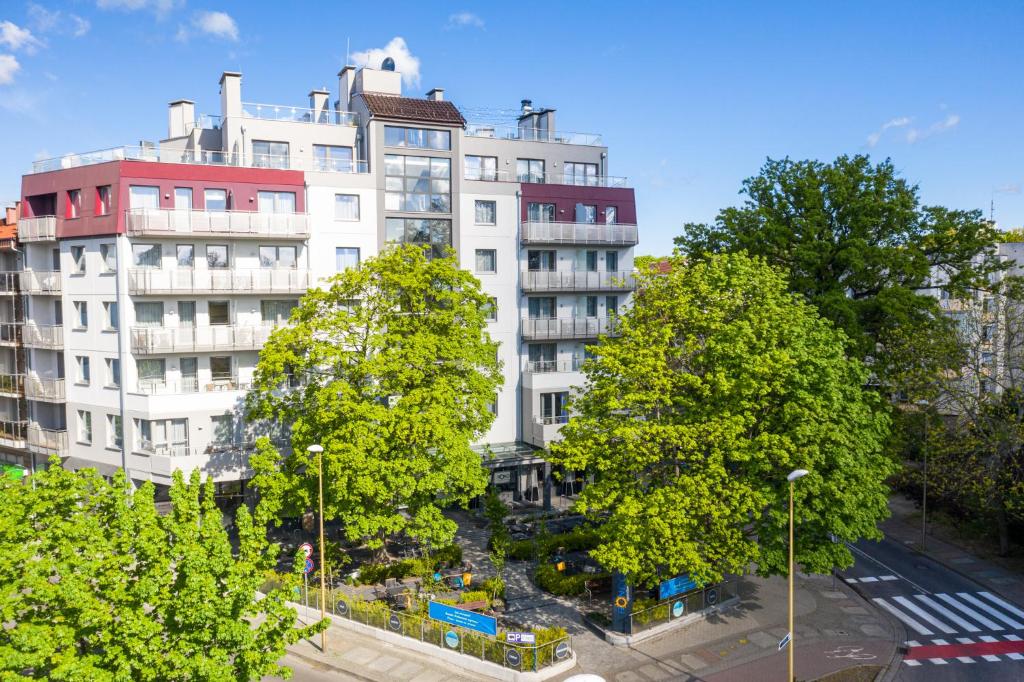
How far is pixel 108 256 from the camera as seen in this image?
42719 millimetres

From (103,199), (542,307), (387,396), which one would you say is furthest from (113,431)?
(542,307)

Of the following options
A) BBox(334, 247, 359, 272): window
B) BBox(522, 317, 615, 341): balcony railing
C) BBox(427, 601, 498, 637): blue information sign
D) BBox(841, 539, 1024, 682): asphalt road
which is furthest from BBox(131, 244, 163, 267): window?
BBox(841, 539, 1024, 682): asphalt road

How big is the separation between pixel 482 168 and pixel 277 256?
1384cm

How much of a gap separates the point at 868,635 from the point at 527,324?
2529 centimetres

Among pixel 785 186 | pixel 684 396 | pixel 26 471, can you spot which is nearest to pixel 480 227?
pixel 785 186

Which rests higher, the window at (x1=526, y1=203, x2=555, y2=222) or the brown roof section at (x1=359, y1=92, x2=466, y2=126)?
the brown roof section at (x1=359, y1=92, x2=466, y2=126)

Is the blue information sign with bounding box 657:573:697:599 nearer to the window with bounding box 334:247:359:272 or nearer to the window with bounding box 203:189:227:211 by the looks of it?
the window with bounding box 334:247:359:272

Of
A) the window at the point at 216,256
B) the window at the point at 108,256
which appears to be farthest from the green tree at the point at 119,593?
the window at the point at 216,256

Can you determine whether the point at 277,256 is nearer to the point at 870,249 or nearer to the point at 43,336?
the point at 43,336

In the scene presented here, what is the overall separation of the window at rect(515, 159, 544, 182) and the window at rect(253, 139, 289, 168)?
14206 millimetres

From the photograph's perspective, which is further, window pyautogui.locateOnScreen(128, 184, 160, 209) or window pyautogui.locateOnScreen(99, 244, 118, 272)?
window pyautogui.locateOnScreen(99, 244, 118, 272)

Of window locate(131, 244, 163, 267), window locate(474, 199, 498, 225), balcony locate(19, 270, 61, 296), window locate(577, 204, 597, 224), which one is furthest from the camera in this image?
window locate(577, 204, 597, 224)

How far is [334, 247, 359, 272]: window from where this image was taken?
4650 centimetres

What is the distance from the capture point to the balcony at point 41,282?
4528 centimetres
